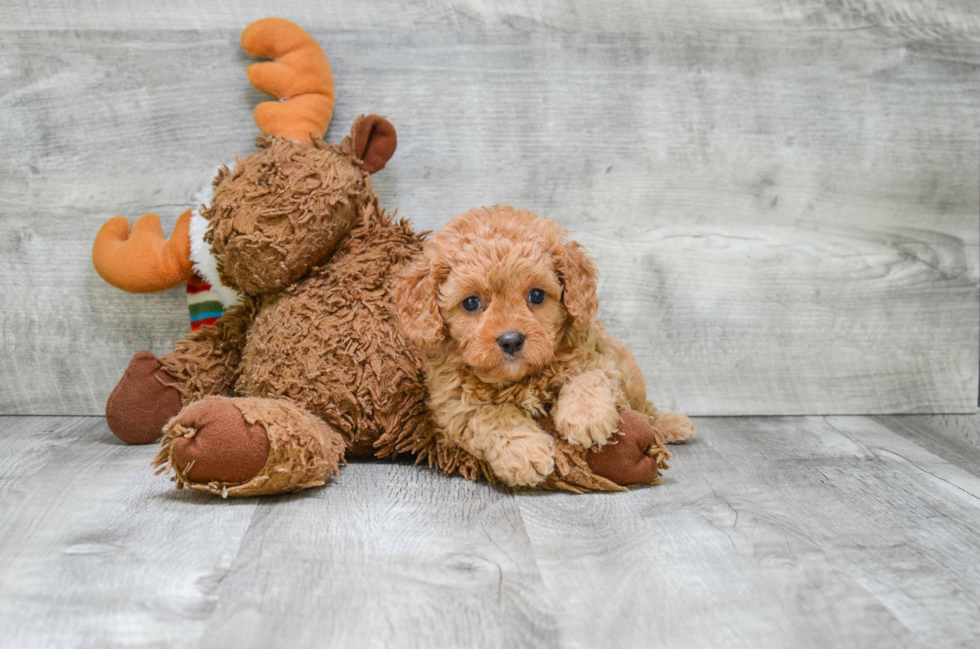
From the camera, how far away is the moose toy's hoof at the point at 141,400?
1.44m

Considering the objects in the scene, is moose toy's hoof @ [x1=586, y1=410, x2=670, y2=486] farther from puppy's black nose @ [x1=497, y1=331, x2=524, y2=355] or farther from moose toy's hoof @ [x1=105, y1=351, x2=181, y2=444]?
moose toy's hoof @ [x1=105, y1=351, x2=181, y2=444]

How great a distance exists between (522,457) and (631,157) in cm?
80

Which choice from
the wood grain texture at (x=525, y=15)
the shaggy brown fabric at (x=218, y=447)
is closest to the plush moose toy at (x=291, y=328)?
the shaggy brown fabric at (x=218, y=447)

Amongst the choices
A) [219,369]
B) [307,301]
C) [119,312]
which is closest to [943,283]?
[307,301]

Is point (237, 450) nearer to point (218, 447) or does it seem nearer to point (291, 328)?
point (218, 447)

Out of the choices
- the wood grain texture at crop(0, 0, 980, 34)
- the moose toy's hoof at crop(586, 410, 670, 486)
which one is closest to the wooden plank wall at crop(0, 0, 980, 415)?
the wood grain texture at crop(0, 0, 980, 34)

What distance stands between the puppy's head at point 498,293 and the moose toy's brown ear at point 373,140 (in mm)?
316

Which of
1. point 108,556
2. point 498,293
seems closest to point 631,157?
point 498,293

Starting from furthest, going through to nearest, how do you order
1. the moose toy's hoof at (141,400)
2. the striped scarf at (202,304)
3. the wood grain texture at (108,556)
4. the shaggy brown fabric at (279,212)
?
the striped scarf at (202,304) < the moose toy's hoof at (141,400) < the shaggy brown fabric at (279,212) < the wood grain texture at (108,556)

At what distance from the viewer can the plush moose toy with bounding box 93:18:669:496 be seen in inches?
45.6

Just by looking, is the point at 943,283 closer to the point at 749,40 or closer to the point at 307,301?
the point at 749,40

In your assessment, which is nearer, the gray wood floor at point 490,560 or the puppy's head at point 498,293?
the gray wood floor at point 490,560

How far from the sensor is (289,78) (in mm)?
1519

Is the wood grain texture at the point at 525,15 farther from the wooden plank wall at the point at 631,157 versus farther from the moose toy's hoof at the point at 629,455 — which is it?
the moose toy's hoof at the point at 629,455
